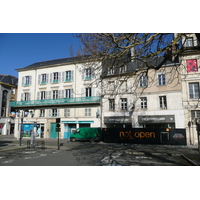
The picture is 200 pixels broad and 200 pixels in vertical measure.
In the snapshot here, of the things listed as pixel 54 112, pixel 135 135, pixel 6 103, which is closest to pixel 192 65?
pixel 135 135

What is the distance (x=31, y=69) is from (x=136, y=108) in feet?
66.1

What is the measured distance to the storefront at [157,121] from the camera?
67.2ft

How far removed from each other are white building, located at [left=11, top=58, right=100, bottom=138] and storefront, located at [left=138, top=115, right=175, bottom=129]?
6.23 meters

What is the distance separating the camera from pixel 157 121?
2089 cm

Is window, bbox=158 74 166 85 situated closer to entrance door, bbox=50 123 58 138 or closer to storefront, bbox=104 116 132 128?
storefront, bbox=104 116 132 128

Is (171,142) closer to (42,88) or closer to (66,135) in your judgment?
(66,135)

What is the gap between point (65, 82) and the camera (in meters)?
27.9

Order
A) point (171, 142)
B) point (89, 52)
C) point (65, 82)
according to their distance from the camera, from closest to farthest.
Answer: point (89, 52) < point (171, 142) < point (65, 82)

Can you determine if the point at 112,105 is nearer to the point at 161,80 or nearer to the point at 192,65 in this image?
the point at 161,80

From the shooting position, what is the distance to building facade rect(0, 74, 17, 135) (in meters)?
37.4

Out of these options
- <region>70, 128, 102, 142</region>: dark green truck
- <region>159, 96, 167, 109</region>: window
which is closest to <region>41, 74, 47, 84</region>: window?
<region>70, 128, 102, 142</region>: dark green truck

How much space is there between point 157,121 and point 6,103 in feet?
109

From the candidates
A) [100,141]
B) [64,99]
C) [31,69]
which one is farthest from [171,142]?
[31,69]

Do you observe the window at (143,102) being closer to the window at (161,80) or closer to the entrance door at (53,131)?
the window at (161,80)
